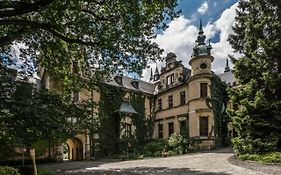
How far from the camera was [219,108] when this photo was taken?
31.1m

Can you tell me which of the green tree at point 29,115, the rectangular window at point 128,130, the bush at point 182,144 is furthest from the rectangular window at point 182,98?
the green tree at point 29,115

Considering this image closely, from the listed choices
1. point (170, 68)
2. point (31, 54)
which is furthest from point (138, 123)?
point (31, 54)

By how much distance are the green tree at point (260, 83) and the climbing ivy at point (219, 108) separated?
1195 centimetres

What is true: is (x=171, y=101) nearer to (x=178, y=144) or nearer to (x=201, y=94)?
(x=201, y=94)

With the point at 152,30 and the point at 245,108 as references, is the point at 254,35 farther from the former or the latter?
the point at 152,30

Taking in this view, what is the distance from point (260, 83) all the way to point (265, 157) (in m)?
4.64

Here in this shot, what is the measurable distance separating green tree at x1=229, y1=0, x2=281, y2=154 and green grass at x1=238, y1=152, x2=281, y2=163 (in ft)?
2.42

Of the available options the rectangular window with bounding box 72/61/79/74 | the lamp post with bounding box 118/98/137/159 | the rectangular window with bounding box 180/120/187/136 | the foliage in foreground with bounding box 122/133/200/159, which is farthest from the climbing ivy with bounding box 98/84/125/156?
the rectangular window with bounding box 72/61/79/74

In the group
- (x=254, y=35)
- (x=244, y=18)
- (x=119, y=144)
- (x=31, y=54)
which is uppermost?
(x=244, y=18)

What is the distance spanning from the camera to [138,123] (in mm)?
34094

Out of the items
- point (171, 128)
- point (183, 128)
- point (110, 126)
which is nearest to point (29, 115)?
point (110, 126)

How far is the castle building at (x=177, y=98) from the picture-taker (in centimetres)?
3036

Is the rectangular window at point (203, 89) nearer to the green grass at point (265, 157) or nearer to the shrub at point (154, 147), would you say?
the shrub at point (154, 147)

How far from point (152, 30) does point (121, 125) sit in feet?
63.7
